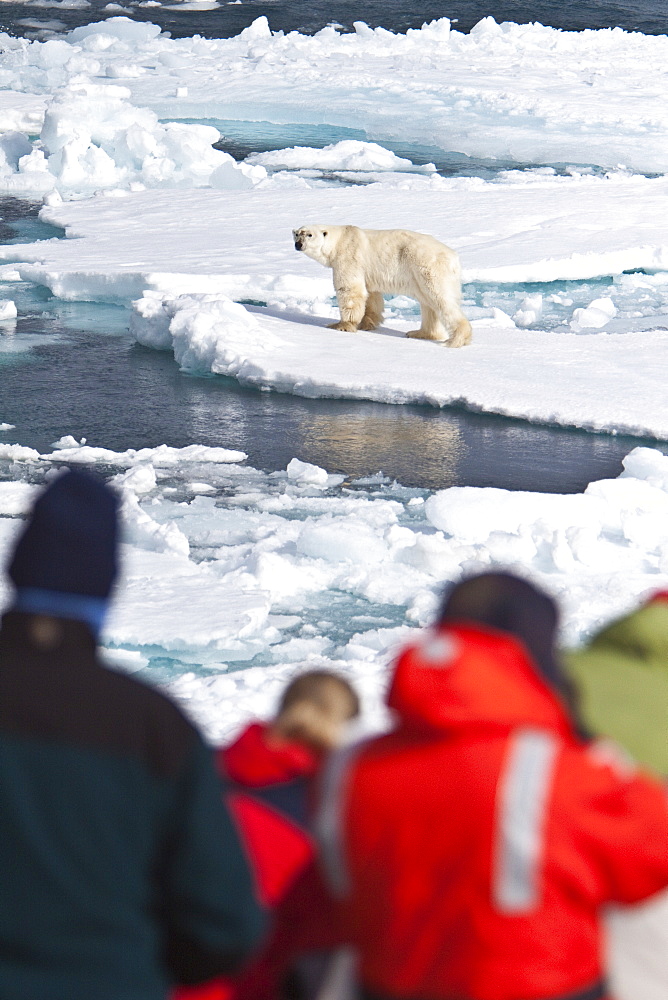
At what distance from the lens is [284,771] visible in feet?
5.81

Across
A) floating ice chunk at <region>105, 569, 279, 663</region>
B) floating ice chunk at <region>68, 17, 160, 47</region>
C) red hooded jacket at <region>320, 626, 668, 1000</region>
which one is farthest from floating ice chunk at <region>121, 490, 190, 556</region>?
floating ice chunk at <region>68, 17, 160, 47</region>

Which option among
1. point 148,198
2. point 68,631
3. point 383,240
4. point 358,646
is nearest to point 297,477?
point 358,646

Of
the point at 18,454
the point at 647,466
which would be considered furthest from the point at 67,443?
the point at 647,466

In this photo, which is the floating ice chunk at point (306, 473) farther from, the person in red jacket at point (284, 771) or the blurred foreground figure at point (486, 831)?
the blurred foreground figure at point (486, 831)

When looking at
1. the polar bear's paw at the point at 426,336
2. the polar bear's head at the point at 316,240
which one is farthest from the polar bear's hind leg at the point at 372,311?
the polar bear's head at the point at 316,240

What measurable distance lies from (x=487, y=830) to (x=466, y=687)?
0.13 m

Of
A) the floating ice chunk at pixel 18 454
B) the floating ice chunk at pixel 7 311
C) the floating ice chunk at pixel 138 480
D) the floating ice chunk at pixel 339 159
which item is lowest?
the floating ice chunk at pixel 339 159

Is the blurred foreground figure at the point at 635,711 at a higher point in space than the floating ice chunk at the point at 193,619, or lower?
higher

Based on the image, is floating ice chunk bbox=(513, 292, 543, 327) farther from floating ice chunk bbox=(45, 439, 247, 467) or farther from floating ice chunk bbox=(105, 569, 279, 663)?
floating ice chunk bbox=(105, 569, 279, 663)

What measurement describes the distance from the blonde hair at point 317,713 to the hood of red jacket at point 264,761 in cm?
4

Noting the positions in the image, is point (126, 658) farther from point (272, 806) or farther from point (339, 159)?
point (339, 159)

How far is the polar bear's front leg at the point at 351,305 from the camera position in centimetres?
829

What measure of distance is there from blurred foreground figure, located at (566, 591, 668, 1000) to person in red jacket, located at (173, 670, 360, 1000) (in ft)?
1.13

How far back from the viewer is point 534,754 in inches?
43.8
